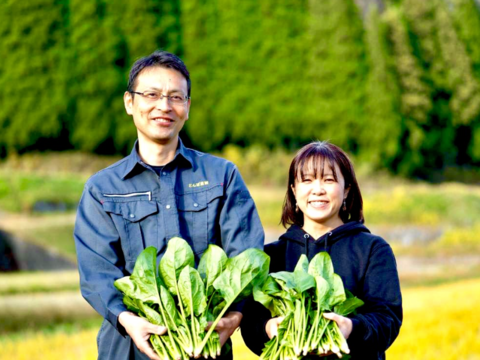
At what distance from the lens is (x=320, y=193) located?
2490 millimetres

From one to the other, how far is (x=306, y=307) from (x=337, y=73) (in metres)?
12.1

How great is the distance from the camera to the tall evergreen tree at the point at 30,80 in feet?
38.0

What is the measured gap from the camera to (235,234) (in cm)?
236

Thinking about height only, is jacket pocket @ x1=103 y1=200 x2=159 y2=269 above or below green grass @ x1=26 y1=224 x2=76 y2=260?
above

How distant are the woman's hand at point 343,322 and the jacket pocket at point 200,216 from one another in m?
0.54

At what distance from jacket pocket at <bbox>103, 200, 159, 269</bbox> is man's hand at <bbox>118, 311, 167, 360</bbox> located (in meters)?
0.28

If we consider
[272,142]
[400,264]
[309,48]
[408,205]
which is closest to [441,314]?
[400,264]

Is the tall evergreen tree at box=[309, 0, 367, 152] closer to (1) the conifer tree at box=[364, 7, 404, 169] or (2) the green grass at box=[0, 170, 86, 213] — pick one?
(1) the conifer tree at box=[364, 7, 404, 169]

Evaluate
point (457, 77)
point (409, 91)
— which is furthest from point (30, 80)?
point (457, 77)

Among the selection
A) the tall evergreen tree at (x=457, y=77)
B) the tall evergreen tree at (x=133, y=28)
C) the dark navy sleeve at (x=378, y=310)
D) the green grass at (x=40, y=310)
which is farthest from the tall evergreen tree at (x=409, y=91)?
the dark navy sleeve at (x=378, y=310)

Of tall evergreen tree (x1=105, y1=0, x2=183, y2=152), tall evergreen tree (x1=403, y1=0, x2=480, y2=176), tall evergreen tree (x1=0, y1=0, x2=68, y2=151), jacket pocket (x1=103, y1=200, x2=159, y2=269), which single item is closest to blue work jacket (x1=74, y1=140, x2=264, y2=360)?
jacket pocket (x1=103, y1=200, x2=159, y2=269)

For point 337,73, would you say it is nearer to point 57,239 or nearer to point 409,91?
point 409,91

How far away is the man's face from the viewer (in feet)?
7.92

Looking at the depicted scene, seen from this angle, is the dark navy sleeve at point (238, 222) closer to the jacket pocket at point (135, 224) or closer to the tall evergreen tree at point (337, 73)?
the jacket pocket at point (135, 224)
